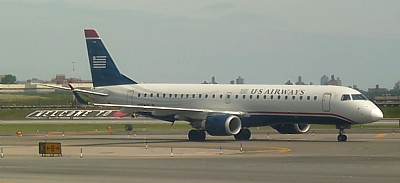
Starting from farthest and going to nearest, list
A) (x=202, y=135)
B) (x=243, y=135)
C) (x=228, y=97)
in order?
(x=243, y=135)
(x=228, y=97)
(x=202, y=135)

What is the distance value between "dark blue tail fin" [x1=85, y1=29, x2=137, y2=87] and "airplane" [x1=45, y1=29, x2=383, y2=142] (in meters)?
0.08

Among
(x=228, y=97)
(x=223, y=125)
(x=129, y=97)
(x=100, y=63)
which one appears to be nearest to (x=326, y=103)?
(x=223, y=125)

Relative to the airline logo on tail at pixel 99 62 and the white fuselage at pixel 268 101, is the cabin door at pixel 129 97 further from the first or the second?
the airline logo on tail at pixel 99 62

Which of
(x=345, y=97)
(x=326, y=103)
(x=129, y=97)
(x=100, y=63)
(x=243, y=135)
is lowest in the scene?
(x=243, y=135)

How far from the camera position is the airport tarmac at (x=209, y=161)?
1367 inches

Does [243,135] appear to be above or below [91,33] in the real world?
below

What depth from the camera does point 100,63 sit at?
71750mm

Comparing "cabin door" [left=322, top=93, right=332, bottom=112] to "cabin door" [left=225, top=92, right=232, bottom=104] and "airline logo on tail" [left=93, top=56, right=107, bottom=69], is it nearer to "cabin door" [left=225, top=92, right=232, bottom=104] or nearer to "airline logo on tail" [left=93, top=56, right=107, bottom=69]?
"cabin door" [left=225, top=92, right=232, bottom=104]

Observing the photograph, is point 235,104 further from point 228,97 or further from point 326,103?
point 326,103

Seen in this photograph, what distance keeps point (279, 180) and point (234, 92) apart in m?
31.5

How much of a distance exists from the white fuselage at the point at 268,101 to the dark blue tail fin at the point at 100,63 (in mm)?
1904

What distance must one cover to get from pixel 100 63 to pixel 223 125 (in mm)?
14561

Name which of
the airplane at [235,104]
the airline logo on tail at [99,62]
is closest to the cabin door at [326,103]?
the airplane at [235,104]

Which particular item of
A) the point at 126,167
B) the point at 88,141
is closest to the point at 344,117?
the point at 88,141
